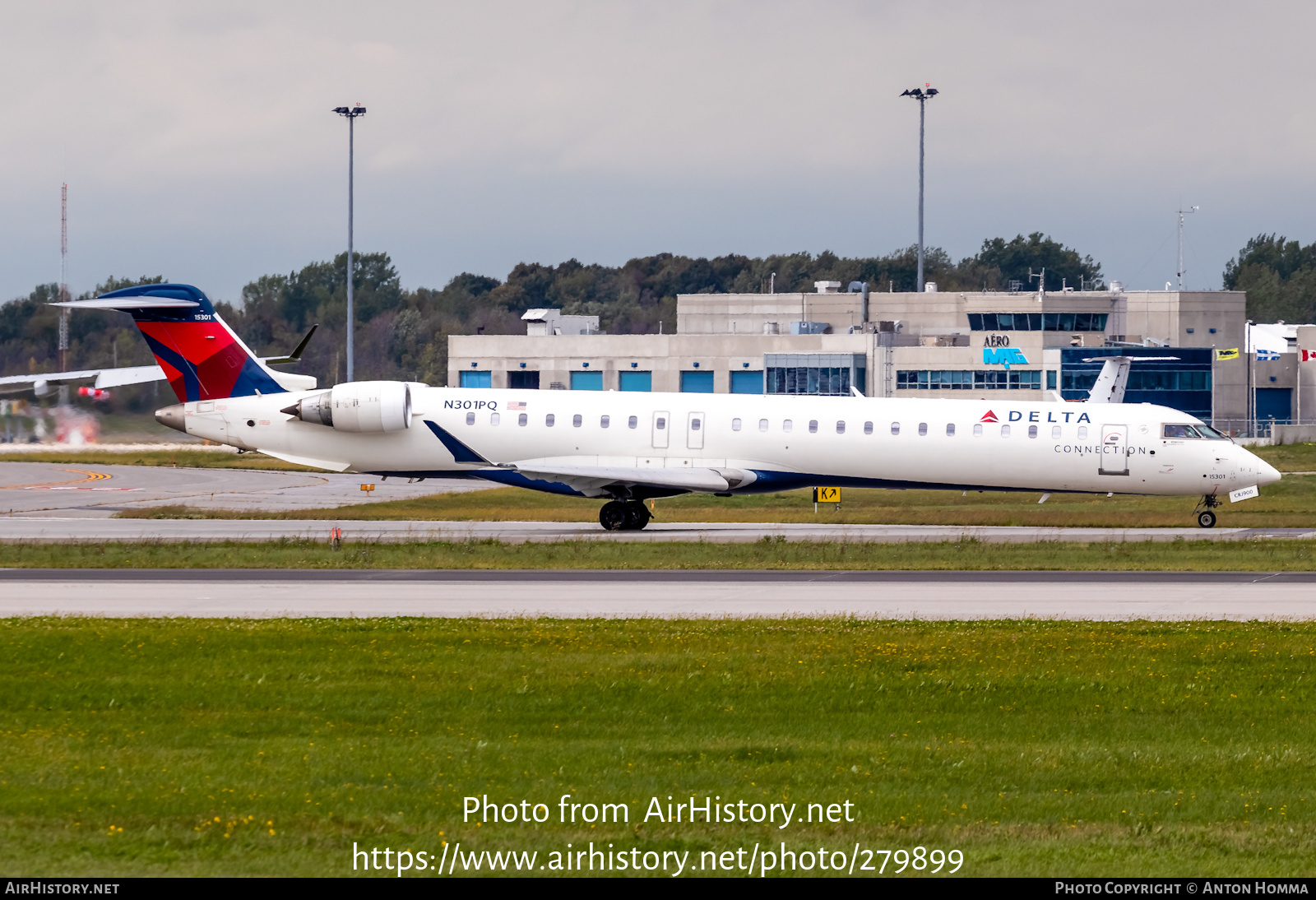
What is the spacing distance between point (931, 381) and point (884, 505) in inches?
1916

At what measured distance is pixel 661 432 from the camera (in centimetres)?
Answer: 3559

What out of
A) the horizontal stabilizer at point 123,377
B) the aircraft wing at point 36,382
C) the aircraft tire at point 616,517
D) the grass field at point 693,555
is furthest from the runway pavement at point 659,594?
the horizontal stabilizer at point 123,377

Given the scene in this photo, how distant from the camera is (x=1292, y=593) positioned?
23.8m

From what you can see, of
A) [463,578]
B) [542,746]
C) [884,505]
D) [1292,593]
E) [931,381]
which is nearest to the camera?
[542,746]

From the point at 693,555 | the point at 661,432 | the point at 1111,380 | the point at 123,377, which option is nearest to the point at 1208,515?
the point at 661,432

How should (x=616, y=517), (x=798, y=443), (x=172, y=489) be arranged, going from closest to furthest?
(x=798, y=443) → (x=616, y=517) → (x=172, y=489)

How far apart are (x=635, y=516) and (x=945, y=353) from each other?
61.9m

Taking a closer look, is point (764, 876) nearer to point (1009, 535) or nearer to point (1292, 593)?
point (1292, 593)

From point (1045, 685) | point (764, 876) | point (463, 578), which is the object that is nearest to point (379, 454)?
point (463, 578)

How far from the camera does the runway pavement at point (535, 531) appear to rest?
33.7 m

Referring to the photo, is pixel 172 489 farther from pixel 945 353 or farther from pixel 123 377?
pixel 945 353

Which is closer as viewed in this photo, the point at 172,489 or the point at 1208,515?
the point at 1208,515

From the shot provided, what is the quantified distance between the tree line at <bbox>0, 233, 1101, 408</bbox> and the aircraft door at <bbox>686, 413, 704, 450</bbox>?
86.2 feet

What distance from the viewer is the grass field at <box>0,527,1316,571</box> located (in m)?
28.0
